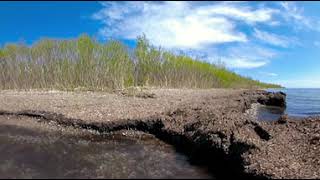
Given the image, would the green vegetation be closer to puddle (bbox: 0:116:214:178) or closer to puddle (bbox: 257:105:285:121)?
puddle (bbox: 257:105:285:121)

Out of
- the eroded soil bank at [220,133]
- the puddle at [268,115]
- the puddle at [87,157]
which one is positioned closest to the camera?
the puddle at [87,157]

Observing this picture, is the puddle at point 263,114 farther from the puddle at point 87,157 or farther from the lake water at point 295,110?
the puddle at point 87,157

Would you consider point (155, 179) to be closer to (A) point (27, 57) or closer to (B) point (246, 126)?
(B) point (246, 126)

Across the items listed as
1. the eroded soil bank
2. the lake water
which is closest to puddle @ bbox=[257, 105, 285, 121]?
the lake water

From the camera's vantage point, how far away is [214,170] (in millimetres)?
12266

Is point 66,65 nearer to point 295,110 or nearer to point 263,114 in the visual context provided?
point 263,114

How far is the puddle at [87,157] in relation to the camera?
37.2ft

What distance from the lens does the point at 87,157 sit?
12.9m

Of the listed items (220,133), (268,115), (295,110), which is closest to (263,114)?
(268,115)

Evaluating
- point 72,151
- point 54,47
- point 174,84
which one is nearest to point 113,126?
point 72,151

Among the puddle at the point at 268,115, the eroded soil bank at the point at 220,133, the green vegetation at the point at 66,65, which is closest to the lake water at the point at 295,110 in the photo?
the puddle at the point at 268,115

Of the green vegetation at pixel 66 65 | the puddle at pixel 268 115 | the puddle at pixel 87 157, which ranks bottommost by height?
the puddle at pixel 87 157

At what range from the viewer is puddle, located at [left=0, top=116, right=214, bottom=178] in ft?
37.2

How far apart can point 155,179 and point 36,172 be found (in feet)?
9.83
